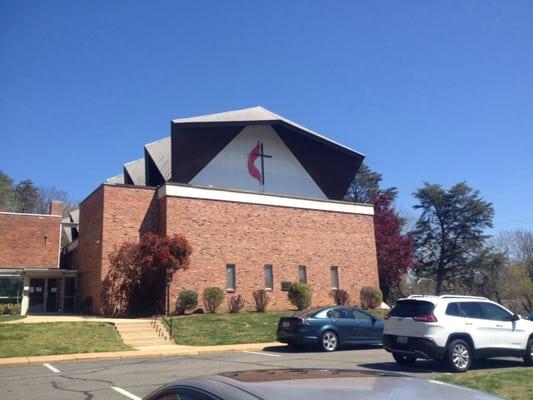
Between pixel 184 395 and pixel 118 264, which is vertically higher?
pixel 118 264

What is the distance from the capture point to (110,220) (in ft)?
84.5

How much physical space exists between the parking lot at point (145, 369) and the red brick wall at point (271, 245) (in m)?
10.3

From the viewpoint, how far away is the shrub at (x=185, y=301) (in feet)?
79.8

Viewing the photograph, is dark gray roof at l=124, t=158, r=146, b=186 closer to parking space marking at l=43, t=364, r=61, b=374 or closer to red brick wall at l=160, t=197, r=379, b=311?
red brick wall at l=160, t=197, r=379, b=311

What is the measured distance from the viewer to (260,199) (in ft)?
95.1

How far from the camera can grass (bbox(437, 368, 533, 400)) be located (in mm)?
8312

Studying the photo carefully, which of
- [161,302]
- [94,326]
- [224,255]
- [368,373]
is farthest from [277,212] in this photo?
[368,373]

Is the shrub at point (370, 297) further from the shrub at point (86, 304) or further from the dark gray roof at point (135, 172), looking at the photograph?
the dark gray roof at point (135, 172)

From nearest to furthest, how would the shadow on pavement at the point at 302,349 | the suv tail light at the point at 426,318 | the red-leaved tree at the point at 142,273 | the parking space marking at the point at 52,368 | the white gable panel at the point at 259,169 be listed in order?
the suv tail light at the point at 426,318
the parking space marking at the point at 52,368
the shadow on pavement at the point at 302,349
the red-leaved tree at the point at 142,273
the white gable panel at the point at 259,169

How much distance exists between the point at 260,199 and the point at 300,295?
5860 mm

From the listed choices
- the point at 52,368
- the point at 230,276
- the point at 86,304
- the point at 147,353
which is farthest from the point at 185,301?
the point at 52,368

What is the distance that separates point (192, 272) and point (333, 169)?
13.4 metres

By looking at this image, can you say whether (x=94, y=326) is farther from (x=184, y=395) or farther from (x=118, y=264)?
(x=184, y=395)

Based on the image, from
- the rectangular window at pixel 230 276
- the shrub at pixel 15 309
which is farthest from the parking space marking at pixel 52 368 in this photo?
the shrub at pixel 15 309
